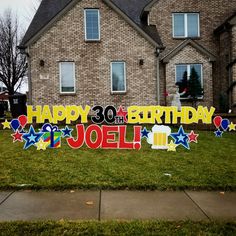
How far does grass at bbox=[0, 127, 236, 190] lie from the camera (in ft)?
20.0

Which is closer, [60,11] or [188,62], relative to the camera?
[60,11]

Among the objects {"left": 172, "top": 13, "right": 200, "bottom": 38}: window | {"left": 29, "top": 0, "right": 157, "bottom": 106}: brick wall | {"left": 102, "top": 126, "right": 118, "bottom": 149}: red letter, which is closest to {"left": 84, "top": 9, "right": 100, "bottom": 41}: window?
{"left": 29, "top": 0, "right": 157, "bottom": 106}: brick wall

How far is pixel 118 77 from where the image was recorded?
18.1 metres

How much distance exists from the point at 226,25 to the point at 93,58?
7999 millimetres

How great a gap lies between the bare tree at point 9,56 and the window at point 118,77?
2482 cm

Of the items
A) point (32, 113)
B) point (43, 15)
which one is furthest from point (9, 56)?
point (32, 113)

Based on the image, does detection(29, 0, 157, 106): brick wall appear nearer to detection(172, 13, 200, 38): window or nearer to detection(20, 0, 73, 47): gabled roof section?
detection(20, 0, 73, 47): gabled roof section

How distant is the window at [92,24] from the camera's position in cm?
1784

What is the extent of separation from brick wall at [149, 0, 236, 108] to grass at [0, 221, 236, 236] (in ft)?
54.3

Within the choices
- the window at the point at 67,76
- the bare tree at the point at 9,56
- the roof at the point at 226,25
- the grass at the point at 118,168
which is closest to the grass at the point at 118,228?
the grass at the point at 118,168

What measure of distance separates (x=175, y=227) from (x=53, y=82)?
14.6 metres

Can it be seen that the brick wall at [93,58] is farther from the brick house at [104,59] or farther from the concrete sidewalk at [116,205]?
the concrete sidewalk at [116,205]

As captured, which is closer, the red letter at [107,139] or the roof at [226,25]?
the red letter at [107,139]

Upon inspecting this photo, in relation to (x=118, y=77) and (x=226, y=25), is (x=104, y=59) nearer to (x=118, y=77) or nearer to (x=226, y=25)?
(x=118, y=77)
